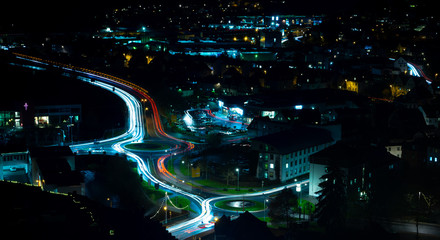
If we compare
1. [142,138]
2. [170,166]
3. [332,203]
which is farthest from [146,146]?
[332,203]

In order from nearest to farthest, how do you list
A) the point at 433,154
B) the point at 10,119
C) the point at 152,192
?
the point at 152,192 → the point at 433,154 → the point at 10,119

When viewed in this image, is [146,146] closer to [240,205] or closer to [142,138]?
[142,138]

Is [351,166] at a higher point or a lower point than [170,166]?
higher

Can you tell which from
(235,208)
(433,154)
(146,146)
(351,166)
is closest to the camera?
(235,208)

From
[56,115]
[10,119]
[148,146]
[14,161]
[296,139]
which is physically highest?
[56,115]

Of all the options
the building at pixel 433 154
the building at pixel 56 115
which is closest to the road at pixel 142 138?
the building at pixel 56 115

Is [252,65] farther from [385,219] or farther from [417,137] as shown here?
[385,219]

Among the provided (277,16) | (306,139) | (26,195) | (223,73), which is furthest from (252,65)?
(26,195)
